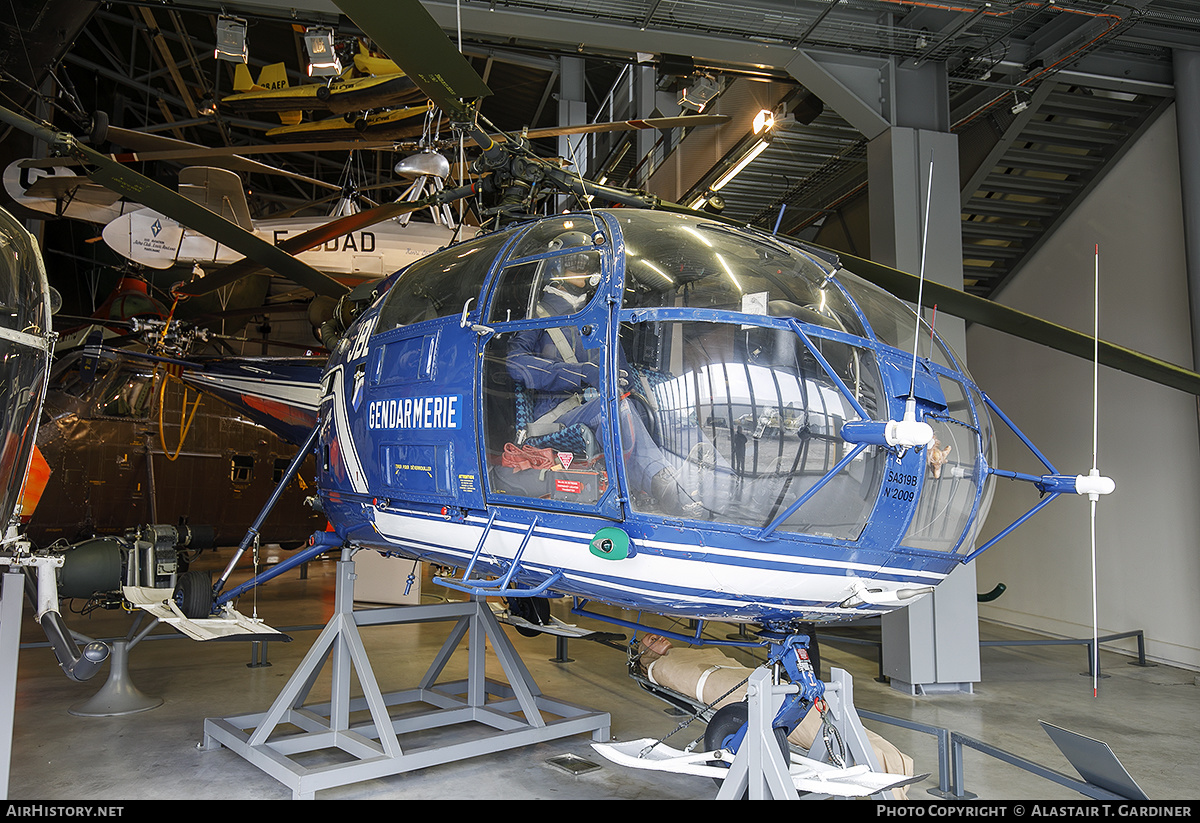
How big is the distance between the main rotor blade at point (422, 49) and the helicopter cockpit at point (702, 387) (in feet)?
2.57

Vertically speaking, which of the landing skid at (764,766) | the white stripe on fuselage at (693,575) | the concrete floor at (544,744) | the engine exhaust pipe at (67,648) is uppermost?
the white stripe on fuselage at (693,575)

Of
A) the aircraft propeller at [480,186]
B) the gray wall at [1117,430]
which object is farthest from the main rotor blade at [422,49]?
the gray wall at [1117,430]

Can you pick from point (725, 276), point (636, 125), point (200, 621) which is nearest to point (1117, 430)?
point (636, 125)

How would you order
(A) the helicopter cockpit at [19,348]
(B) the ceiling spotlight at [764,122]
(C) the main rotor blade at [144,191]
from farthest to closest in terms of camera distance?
(B) the ceiling spotlight at [764,122]
(C) the main rotor blade at [144,191]
(A) the helicopter cockpit at [19,348]

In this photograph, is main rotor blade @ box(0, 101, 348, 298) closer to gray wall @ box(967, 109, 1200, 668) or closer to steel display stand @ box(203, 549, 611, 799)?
steel display stand @ box(203, 549, 611, 799)

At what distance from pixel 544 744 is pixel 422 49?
471 centimetres

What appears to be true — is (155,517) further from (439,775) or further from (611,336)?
(611,336)

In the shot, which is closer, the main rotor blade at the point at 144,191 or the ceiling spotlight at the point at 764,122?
the main rotor blade at the point at 144,191

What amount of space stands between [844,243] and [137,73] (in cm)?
1849

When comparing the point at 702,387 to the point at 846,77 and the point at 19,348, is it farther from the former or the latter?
the point at 846,77

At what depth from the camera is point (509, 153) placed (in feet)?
15.2

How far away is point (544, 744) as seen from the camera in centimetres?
597

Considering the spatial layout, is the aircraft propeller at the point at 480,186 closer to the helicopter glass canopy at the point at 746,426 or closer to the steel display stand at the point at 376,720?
the helicopter glass canopy at the point at 746,426

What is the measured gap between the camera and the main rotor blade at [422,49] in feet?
10.3
